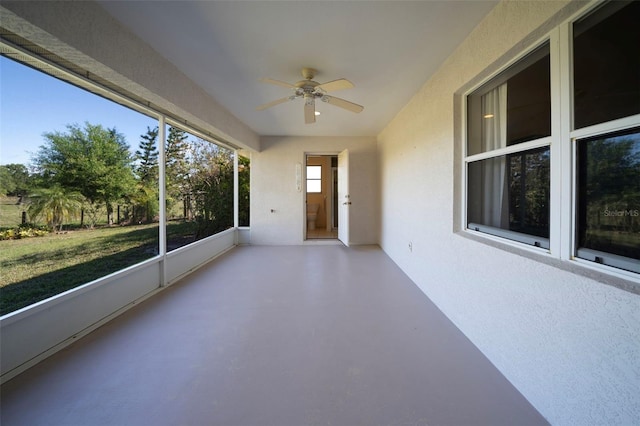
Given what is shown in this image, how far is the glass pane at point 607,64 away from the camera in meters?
1.04

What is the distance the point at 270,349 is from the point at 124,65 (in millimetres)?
2398

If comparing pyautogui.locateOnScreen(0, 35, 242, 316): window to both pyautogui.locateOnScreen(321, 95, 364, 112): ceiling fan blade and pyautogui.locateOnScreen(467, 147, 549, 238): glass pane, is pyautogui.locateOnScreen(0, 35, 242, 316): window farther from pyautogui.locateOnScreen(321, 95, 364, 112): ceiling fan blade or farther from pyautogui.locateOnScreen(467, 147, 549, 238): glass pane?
pyautogui.locateOnScreen(467, 147, 549, 238): glass pane

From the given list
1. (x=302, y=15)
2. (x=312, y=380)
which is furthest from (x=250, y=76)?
(x=312, y=380)

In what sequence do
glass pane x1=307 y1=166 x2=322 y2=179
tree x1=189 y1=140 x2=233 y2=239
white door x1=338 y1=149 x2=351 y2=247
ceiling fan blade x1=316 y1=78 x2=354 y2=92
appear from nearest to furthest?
ceiling fan blade x1=316 y1=78 x2=354 y2=92
tree x1=189 y1=140 x2=233 y2=239
white door x1=338 y1=149 x2=351 y2=247
glass pane x1=307 y1=166 x2=322 y2=179

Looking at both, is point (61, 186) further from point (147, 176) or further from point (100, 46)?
point (100, 46)

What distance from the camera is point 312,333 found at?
2064 mm

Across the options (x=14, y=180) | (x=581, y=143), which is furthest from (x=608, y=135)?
(x=14, y=180)

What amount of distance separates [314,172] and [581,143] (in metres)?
6.99

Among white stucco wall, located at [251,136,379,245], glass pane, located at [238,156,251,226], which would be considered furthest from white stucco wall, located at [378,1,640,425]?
glass pane, located at [238,156,251,226]

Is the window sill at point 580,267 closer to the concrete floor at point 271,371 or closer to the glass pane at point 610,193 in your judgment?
the glass pane at point 610,193

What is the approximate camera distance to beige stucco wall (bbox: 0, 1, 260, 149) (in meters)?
1.41

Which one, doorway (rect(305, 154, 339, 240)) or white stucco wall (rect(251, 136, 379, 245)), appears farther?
doorway (rect(305, 154, 339, 240))

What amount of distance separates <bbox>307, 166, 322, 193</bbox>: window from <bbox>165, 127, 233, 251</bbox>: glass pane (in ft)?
9.88

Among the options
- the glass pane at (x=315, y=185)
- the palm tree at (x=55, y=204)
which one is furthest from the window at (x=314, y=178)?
the palm tree at (x=55, y=204)
